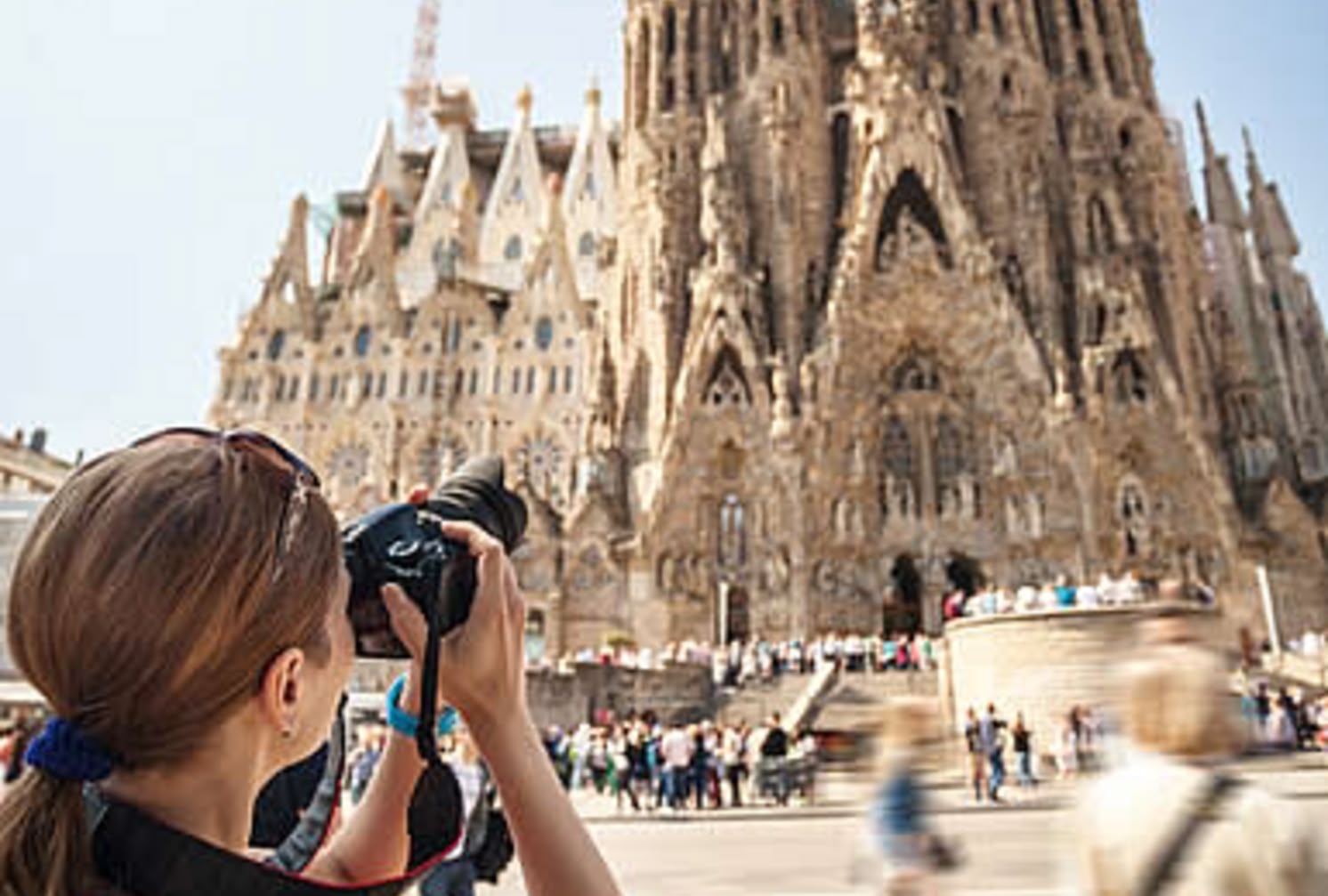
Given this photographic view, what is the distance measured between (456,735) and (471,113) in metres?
47.3

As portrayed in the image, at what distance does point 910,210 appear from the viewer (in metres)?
28.4

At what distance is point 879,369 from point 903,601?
6.68m

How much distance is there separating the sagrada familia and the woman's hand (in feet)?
75.2

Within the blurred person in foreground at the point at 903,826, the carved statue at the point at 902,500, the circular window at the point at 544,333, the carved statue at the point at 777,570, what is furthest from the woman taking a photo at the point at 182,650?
the circular window at the point at 544,333

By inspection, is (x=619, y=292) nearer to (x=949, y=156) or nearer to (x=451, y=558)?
(x=949, y=156)

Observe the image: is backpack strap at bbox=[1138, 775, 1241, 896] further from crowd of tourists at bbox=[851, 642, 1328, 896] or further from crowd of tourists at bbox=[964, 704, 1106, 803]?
crowd of tourists at bbox=[964, 704, 1106, 803]

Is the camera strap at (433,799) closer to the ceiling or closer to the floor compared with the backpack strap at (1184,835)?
closer to the ceiling

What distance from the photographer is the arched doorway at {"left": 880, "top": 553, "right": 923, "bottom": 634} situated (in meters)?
25.6

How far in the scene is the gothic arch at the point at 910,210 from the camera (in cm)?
2773

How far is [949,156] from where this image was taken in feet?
90.8

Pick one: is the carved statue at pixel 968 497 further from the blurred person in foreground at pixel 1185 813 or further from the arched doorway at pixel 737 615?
the blurred person in foreground at pixel 1185 813

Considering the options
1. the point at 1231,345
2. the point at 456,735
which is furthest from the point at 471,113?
the point at 456,735

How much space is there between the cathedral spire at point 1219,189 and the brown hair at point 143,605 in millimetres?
46492

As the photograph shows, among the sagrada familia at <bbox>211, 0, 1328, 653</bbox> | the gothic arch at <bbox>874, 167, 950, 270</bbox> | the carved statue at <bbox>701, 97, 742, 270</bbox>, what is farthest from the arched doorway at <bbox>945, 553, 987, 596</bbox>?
the carved statue at <bbox>701, 97, 742, 270</bbox>
